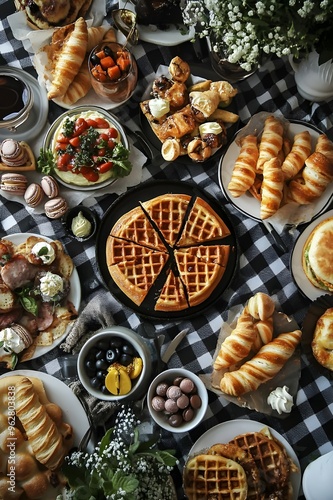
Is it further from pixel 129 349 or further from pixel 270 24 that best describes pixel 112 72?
pixel 129 349

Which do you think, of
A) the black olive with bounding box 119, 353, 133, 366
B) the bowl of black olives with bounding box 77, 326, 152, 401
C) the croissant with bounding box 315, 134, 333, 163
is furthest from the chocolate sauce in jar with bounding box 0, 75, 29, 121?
the croissant with bounding box 315, 134, 333, 163

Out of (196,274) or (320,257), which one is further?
(196,274)

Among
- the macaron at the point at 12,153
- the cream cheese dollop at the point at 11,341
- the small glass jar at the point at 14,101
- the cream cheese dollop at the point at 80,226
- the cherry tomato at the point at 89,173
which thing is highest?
the small glass jar at the point at 14,101

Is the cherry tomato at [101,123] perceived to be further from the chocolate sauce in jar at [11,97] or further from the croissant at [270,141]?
the croissant at [270,141]

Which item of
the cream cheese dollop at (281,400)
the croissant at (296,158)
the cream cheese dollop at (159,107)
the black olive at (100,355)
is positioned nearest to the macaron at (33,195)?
the cream cheese dollop at (159,107)

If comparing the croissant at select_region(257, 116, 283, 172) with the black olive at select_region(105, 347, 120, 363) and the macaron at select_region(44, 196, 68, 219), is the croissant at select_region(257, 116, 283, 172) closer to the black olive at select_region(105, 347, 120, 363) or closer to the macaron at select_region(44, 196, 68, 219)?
the macaron at select_region(44, 196, 68, 219)

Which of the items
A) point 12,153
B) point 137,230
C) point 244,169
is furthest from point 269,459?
point 12,153

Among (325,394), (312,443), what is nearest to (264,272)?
(325,394)
